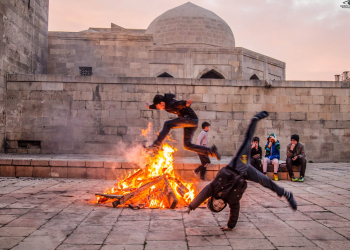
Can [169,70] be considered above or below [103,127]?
above

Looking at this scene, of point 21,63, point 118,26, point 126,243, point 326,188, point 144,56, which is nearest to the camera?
point 126,243

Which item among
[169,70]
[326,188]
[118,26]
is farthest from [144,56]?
[326,188]

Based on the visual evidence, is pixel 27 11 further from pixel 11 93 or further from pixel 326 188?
pixel 326 188

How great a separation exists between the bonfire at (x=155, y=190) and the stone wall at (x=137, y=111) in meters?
5.70

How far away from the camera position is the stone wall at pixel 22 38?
38.1 feet

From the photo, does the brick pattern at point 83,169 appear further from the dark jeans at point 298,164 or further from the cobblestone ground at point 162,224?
the cobblestone ground at point 162,224

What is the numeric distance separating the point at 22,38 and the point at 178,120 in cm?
1109

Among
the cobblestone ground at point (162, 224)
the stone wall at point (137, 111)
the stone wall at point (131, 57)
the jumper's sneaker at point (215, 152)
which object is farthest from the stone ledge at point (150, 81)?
the jumper's sneaker at point (215, 152)

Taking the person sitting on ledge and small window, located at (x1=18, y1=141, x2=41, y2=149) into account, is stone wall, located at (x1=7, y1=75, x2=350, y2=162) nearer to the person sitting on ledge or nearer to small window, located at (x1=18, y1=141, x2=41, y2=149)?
small window, located at (x1=18, y1=141, x2=41, y2=149)

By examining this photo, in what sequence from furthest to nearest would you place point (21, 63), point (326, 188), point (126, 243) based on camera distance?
point (21, 63) < point (326, 188) < point (126, 243)

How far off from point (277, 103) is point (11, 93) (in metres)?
11.9

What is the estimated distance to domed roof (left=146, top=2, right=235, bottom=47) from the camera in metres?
22.3

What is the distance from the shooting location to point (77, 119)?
12039 millimetres

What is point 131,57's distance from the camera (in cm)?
1730
